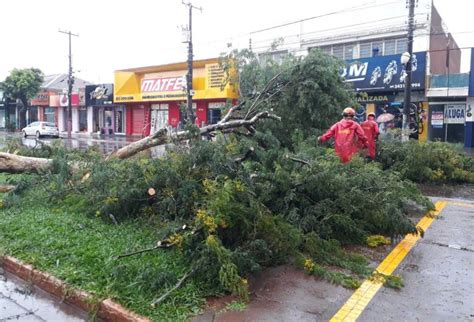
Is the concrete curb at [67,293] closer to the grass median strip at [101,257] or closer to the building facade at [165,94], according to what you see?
the grass median strip at [101,257]

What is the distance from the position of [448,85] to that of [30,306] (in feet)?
78.5

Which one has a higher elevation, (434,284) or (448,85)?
(448,85)

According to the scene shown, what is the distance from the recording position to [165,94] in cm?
3566

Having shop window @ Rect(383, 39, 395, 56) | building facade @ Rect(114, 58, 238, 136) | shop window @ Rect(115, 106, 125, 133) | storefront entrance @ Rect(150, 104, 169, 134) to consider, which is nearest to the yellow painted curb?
shop window @ Rect(383, 39, 395, 56)

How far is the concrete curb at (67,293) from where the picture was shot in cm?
389

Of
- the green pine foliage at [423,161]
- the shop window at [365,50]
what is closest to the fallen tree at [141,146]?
the green pine foliage at [423,161]

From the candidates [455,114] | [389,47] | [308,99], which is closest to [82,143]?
[389,47]

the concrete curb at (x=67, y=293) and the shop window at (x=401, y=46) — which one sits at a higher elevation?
the shop window at (x=401, y=46)

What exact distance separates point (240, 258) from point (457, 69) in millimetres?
34037

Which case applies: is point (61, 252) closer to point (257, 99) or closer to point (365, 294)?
point (365, 294)

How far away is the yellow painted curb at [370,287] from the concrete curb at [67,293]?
5.48 ft

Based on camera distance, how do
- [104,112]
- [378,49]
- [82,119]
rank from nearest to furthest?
[378,49] < [104,112] < [82,119]

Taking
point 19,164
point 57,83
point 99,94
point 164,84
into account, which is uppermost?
point 57,83

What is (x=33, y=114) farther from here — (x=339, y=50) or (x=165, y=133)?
(x=165, y=133)
